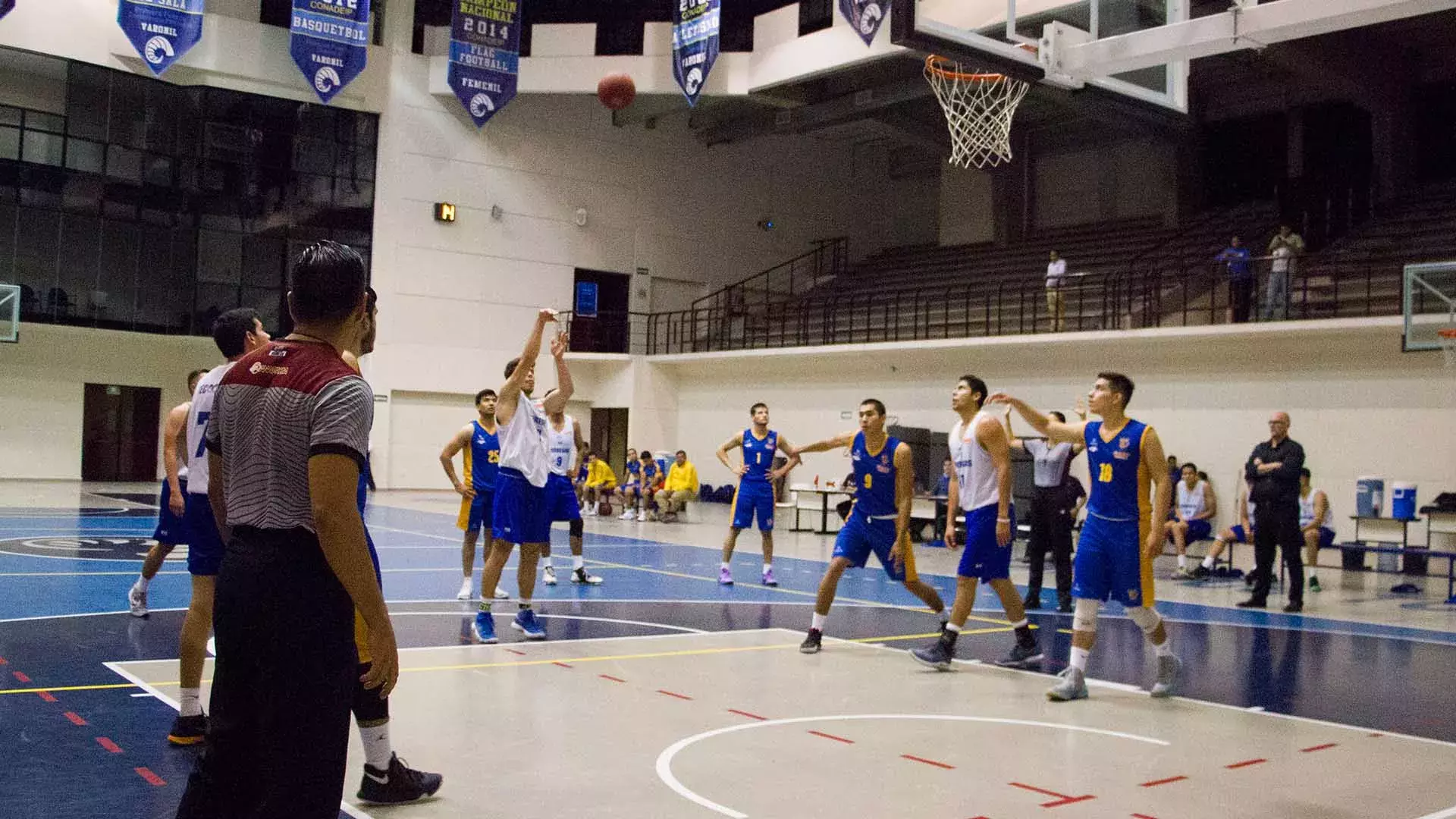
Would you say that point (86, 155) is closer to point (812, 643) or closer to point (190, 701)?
point (812, 643)

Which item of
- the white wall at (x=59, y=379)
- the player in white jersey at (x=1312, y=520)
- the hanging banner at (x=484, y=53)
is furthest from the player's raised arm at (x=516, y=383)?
the white wall at (x=59, y=379)

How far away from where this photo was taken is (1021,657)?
27.3 feet

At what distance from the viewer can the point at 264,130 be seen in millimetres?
27500

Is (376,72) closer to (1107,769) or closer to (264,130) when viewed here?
(264,130)

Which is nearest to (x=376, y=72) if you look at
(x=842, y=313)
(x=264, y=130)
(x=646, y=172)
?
(x=264, y=130)

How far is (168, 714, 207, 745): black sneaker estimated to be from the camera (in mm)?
5293

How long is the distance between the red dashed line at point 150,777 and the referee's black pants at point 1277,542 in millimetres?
10468

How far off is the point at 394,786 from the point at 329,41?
73.3 feet

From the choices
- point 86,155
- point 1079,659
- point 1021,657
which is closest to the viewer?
point 1079,659

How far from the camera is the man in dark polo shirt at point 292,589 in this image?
285 centimetres

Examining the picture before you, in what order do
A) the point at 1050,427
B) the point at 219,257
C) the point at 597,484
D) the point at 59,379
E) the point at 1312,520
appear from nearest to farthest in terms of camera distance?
the point at 1050,427 < the point at 1312,520 < the point at 597,484 < the point at 219,257 < the point at 59,379

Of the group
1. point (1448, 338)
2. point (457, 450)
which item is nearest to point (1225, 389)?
point (1448, 338)

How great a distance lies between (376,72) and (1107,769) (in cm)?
2674

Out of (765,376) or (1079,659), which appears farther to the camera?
(765,376)
